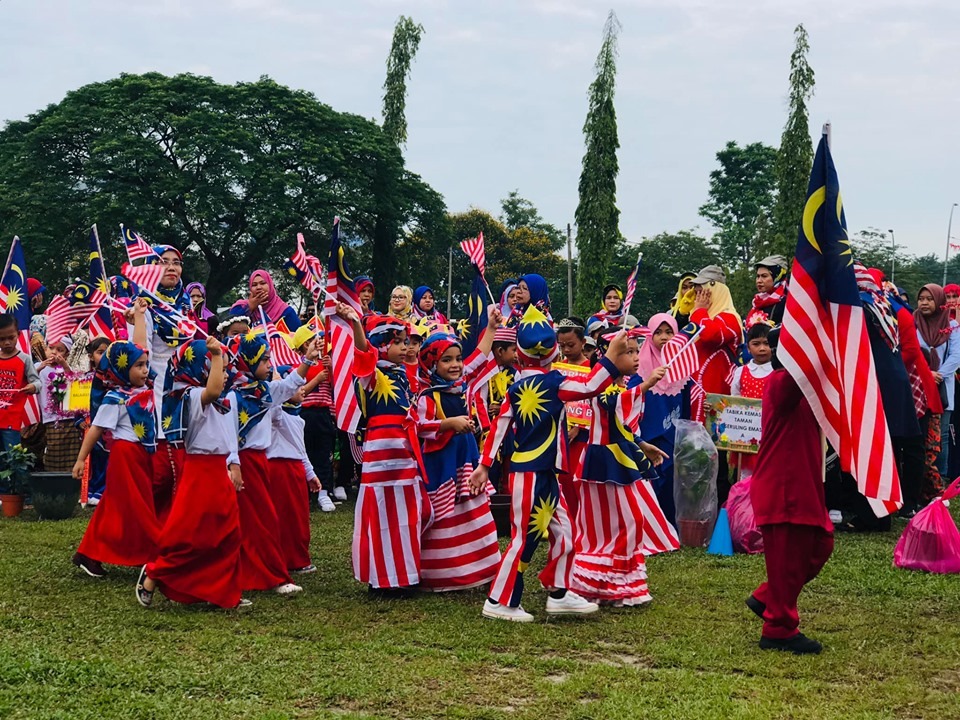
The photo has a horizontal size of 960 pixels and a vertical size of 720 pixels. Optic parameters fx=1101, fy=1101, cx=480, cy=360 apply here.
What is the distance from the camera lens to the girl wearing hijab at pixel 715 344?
10.4 m

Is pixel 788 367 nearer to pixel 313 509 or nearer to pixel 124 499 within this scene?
pixel 124 499

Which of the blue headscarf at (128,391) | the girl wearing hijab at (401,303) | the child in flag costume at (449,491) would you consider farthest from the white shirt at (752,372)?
the blue headscarf at (128,391)

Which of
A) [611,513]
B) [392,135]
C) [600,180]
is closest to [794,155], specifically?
[600,180]

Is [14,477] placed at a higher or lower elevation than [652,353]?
lower

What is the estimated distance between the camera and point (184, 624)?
6.59m

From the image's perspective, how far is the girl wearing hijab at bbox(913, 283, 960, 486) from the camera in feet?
38.1

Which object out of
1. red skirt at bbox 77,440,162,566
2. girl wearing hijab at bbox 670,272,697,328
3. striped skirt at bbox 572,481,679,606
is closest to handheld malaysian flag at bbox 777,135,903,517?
striped skirt at bbox 572,481,679,606

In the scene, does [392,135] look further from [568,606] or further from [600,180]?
[568,606]

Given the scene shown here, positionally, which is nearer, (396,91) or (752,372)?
(752,372)

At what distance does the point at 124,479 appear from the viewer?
26.8 ft

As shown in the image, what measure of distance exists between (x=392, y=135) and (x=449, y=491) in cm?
3605

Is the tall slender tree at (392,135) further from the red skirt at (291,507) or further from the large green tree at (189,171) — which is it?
the red skirt at (291,507)

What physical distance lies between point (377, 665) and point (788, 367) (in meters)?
2.64

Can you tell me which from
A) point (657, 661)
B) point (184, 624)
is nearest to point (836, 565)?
point (657, 661)
